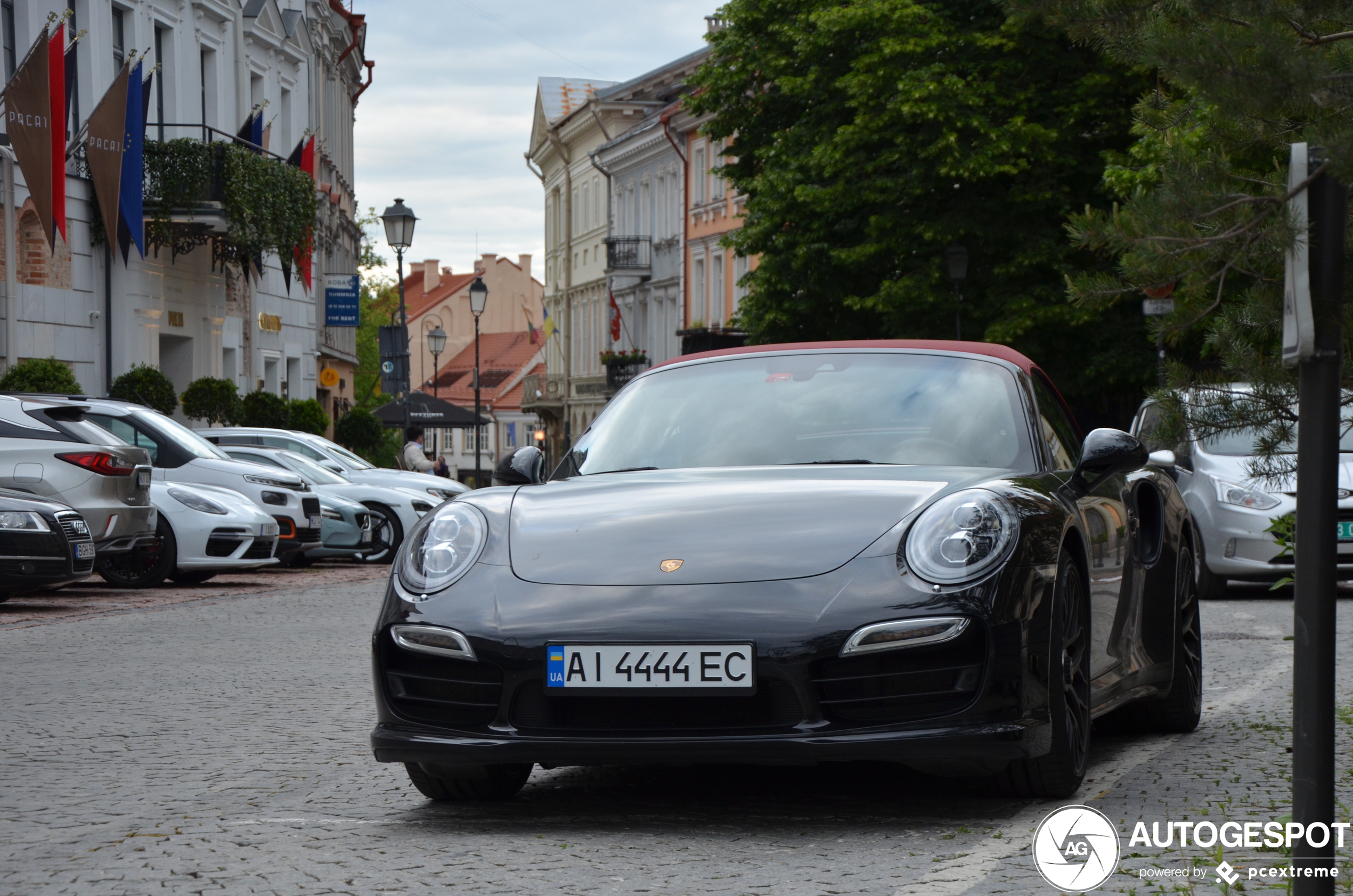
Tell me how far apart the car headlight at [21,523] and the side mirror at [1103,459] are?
10281 millimetres

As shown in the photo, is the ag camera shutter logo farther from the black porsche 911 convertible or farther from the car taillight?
the car taillight

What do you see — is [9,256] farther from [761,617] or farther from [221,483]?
[761,617]

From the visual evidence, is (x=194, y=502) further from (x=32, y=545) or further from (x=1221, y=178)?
(x=1221, y=178)

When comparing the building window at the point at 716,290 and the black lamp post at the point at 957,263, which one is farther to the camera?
the building window at the point at 716,290

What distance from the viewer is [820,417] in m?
6.46

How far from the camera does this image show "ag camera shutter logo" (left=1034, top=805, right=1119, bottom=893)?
4480 mm

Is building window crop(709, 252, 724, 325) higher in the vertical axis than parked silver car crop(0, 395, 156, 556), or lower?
higher

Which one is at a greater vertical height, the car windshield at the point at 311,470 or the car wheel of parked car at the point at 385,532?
the car windshield at the point at 311,470

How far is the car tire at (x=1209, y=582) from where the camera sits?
53.7 feet

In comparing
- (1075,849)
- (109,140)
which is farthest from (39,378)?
(1075,849)

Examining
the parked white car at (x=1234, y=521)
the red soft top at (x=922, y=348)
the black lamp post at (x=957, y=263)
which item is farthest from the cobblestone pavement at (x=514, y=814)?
the black lamp post at (x=957, y=263)

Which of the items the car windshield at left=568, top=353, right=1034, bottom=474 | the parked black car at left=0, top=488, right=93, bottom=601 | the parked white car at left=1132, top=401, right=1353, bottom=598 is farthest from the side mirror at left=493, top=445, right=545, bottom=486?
the parked white car at left=1132, top=401, right=1353, bottom=598

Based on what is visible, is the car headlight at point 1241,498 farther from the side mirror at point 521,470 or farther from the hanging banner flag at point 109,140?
the hanging banner flag at point 109,140

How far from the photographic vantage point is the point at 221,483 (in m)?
20.5
